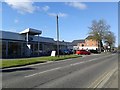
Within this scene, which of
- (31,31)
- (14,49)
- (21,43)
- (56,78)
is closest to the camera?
(56,78)

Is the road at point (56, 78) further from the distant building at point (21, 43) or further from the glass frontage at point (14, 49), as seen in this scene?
the glass frontage at point (14, 49)

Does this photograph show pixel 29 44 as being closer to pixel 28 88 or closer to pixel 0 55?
pixel 0 55

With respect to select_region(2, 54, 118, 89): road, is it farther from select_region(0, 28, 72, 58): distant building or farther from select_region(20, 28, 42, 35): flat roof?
select_region(20, 28, 42, 35): flat roof

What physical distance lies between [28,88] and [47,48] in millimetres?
64651

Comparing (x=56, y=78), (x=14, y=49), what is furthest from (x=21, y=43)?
(x=56, y=78)

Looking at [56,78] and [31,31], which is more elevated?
[31,31]

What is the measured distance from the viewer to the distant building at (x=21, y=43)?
54094 mm

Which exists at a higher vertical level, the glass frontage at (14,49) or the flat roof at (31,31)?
the flat roof at (31,31)

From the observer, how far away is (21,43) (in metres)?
59.9

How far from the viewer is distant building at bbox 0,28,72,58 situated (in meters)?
54.1

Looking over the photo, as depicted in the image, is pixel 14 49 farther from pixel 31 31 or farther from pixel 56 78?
pixel 56 78

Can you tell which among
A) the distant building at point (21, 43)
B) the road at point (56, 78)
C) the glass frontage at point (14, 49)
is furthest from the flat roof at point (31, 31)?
the road at point (56, 78)

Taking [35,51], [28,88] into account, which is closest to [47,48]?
[35,51]

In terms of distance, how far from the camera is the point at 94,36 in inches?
4065
